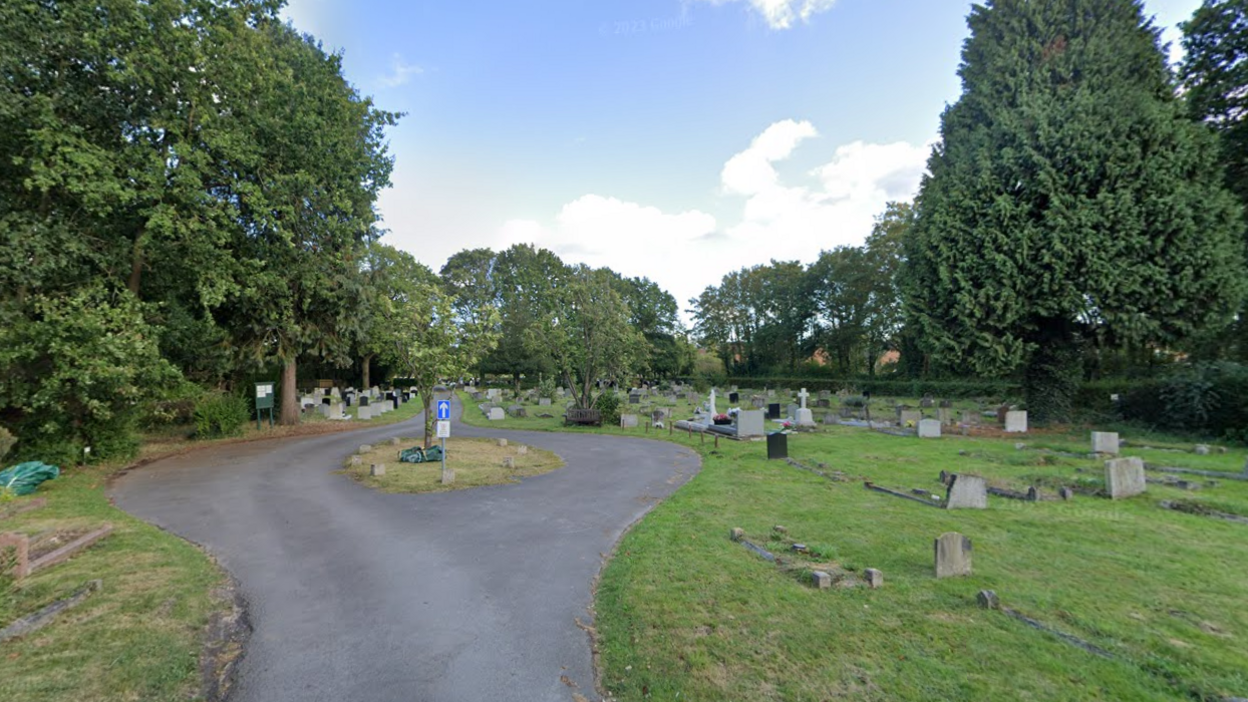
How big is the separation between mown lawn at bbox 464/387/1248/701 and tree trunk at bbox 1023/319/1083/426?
12.2 metres

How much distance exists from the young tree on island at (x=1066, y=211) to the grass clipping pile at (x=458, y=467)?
1706 cm

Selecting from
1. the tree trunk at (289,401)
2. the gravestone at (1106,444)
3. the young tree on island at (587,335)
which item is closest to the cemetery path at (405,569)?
the tree trunk at (289,401)

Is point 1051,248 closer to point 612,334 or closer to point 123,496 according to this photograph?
point 612,334

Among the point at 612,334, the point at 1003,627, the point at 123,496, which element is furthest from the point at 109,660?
the point at 612,334

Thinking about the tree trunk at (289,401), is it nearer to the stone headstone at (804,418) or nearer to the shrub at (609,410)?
the shrub at (609,410)

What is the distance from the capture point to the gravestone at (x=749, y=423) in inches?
789

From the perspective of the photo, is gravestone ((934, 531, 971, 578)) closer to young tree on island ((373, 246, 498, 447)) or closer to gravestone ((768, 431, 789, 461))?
gravestone ((768, 431, 789, 461))

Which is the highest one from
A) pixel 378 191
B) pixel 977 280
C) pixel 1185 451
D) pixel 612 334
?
pixel 378 191

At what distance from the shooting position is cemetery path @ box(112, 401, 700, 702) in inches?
181

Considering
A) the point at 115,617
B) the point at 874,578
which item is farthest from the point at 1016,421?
the point at 115,617

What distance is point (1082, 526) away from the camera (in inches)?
328

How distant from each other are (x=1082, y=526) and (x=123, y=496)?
Result: 18.5 meters

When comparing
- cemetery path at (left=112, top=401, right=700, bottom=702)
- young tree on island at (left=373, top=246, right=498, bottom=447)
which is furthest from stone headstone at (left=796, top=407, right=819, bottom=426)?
young tree on island at (left=373, top=246, right=498, bottom=447)

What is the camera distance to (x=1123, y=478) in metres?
10.1
